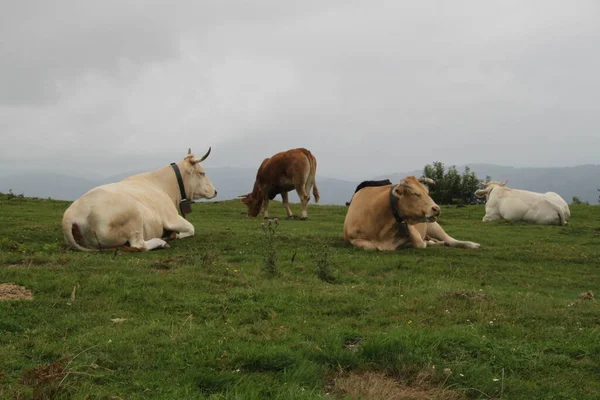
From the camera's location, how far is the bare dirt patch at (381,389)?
14.9 feet

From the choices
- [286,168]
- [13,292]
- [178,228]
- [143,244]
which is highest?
[286,168]

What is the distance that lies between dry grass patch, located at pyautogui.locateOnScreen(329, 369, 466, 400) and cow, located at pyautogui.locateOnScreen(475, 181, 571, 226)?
57.2 feet

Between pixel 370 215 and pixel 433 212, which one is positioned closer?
pixel 433 212

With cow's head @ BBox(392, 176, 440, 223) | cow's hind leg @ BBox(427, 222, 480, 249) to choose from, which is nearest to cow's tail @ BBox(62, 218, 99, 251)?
cow's head @ BBox(392, 176, 440, 223)

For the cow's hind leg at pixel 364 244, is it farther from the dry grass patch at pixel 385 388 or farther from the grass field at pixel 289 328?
the dry grass patch at pixel 385 388

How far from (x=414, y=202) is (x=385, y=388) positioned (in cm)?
797

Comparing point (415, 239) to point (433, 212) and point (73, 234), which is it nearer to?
point (433, 212)

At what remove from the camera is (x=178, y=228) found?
12.8 metres

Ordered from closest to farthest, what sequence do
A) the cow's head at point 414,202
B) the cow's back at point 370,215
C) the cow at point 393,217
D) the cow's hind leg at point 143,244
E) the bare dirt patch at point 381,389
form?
the bare dirt patch at point 381,389
the cow's hind leg at point 143,244
the cow's head at point 414,202
the cow at point 393,217
the cow's back at point 370,215

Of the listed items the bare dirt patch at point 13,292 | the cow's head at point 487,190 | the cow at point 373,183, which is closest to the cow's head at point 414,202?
the cow at point 373,183

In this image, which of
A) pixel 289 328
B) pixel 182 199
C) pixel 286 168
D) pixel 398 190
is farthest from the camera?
pixel 286 168

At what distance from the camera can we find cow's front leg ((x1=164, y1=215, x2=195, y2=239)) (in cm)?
1260

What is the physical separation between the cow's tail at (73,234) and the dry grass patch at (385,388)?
728 cm

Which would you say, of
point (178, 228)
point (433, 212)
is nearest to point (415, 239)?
point (433, 212)
